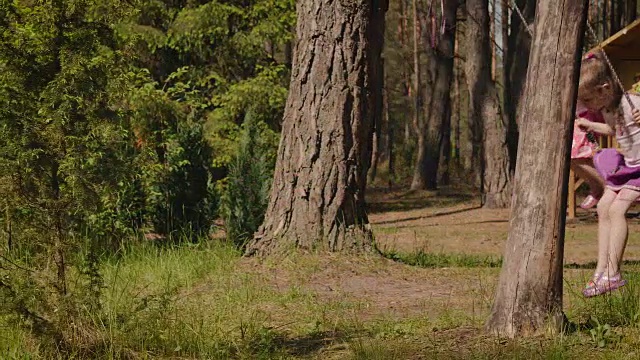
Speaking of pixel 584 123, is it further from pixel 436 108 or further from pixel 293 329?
pixel 436 108

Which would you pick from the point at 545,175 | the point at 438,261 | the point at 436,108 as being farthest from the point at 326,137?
the point at 436,108

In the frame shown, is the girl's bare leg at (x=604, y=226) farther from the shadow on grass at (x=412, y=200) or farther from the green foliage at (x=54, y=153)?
the shadow on grass at (x=412, y=200)

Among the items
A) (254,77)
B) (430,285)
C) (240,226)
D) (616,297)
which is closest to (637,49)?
(254,77)

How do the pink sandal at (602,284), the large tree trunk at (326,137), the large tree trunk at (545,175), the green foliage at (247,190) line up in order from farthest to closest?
the green foliage at (247,190) → the large tree trunk at (326,137) → the pink sandal at (602,284) → the large tree trunk at (545,175)

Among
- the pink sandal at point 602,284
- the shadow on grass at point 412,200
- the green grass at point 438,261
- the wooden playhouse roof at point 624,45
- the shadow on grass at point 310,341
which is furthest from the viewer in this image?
the shadow on grass at point 412,200

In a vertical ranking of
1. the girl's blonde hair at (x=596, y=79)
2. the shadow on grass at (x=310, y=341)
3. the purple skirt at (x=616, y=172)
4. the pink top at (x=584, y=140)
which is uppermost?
the girl's blonde hair at (x=596, y=79)

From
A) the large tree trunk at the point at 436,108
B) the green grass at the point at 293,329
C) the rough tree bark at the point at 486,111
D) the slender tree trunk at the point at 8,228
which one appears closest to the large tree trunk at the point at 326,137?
the green grass at the point at 293,329

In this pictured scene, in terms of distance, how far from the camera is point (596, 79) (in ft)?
21.6

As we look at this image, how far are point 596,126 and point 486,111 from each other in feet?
45.0

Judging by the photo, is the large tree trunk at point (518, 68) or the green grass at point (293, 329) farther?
the large tree trunk at point (518, 68)

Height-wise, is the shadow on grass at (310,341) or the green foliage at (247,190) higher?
the green foliage at (247,190)

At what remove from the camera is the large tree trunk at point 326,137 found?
341 inches

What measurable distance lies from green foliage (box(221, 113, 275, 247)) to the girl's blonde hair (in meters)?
5.04

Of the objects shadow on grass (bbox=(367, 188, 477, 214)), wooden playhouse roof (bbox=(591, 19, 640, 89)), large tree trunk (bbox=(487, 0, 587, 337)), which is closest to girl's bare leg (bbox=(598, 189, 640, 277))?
large tree trunk (bbox=(487, 0, 587, 337))
